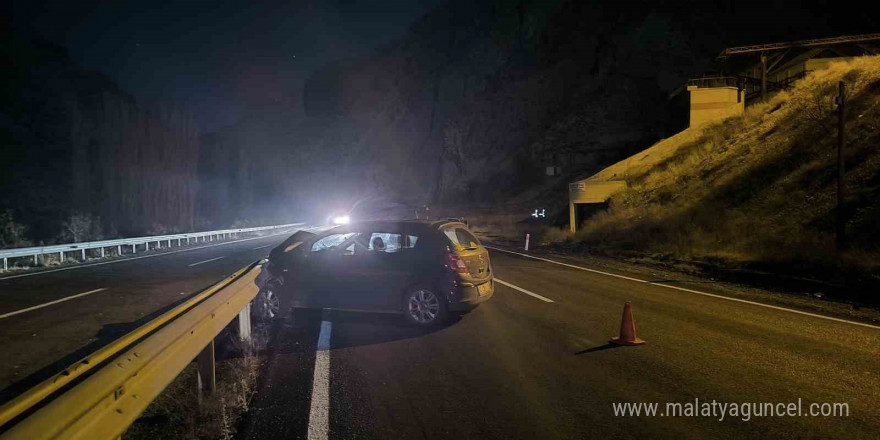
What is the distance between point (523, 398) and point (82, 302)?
9.64 m

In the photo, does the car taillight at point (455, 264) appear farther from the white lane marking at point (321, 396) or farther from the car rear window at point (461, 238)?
the white lane marking at point (321, 396)

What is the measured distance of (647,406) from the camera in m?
4.72

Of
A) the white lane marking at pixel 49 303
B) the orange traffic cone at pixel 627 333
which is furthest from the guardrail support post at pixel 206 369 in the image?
the white lane marking at pixel 49 303

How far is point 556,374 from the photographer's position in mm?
5625

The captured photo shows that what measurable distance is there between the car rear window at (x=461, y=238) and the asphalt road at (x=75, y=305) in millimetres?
5213

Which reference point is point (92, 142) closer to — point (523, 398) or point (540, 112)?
point (540, 112)

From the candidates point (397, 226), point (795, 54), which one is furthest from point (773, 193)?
point (795, 54)

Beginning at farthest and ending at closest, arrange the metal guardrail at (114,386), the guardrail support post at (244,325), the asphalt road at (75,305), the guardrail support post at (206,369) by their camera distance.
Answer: the guardrail support post at (244,325) < the asphalt road at (75,305) < the guardrail support post at (206,369) < the metal guardrail at (114,386)

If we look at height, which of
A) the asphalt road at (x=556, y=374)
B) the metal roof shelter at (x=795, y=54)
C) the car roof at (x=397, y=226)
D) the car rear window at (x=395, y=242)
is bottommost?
the asphalt road at (x=556, y=374)

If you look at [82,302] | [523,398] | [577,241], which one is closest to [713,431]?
[523,398]

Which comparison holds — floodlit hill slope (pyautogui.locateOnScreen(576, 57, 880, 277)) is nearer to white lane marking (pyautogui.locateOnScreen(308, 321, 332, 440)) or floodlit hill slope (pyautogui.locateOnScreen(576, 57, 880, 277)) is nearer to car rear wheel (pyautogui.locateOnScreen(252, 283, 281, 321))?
white lane marking (pyautogui.locateOnScreen(308, 321, 332, 440))

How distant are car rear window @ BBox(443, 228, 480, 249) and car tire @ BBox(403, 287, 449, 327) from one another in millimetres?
911

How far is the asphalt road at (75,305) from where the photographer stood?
6383mm

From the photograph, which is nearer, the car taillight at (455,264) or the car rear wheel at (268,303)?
the car taillight at (455,264)
